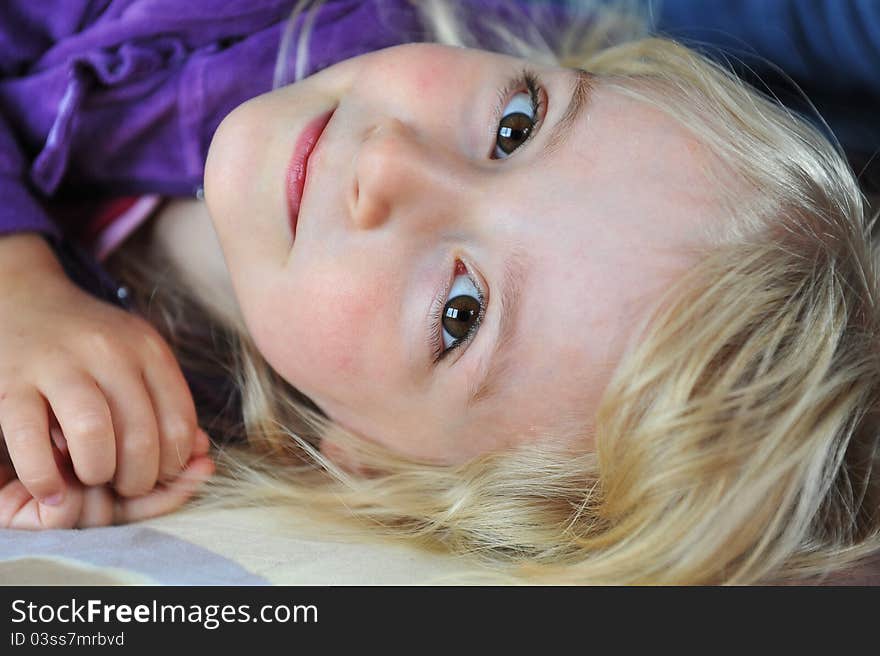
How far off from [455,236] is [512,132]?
0.14 meters

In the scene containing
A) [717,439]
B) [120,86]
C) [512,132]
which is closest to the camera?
[717,439]

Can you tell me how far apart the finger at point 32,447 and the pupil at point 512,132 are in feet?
1.72

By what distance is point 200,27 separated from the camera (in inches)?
48.7

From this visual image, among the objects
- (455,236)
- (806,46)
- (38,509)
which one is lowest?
(38,509)

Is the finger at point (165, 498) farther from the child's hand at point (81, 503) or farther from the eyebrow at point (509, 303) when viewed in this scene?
the eyebrow at point (509, 303)

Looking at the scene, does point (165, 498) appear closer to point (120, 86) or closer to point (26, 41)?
point (120, 86)

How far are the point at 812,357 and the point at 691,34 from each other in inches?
23.6

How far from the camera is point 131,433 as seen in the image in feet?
3.11

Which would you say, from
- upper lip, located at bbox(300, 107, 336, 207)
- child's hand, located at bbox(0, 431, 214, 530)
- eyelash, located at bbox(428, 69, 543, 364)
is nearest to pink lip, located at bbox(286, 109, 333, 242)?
upper lip, located at bbox(300, 107, 336, 207)

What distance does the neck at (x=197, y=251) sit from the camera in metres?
1.26

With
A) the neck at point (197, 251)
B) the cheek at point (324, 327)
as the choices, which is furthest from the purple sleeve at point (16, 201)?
the cheek at point (324, 327)

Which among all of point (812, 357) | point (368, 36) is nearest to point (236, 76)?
point (368, 36)

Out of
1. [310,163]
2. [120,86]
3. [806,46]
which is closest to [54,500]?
[310,163]

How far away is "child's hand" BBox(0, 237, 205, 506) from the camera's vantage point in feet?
2.96
